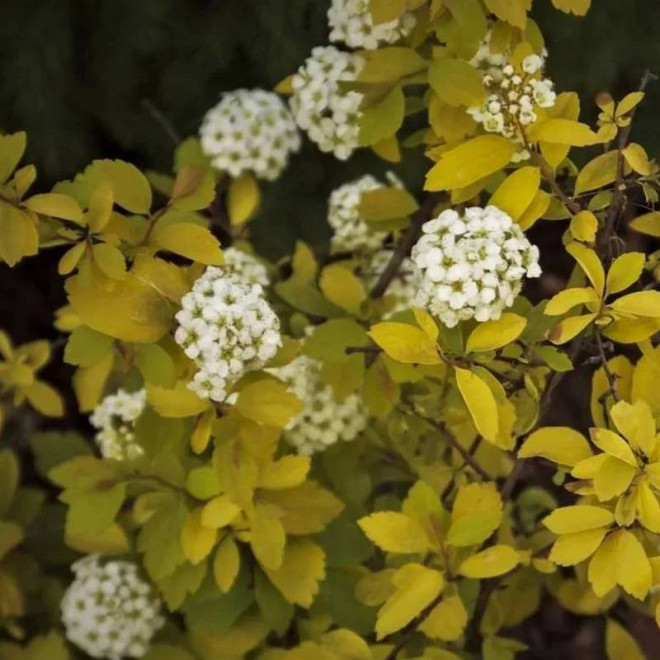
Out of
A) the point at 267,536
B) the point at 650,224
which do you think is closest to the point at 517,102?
the point at 650,224

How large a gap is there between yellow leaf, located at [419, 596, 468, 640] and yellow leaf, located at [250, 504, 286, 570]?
0.18 meters

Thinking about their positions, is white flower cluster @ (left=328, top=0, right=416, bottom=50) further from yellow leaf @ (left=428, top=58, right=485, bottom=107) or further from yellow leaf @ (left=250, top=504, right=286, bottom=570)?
yellow leaf @ (left=250, top=504, right=286, bottom=570)

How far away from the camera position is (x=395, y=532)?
3.24 feet

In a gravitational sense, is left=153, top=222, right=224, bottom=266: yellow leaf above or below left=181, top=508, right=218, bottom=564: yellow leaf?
above

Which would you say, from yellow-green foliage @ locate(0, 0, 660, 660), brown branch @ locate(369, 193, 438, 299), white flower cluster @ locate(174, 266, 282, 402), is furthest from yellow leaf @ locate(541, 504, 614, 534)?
brown branch @ locate(369, 193, 438, 299)

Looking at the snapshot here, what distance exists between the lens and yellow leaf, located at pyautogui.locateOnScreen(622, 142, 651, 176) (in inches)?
33.5

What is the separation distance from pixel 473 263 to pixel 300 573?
51 cm

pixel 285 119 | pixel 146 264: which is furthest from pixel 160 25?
pixel 146 264

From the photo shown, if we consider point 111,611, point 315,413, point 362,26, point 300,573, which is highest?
point 362,26

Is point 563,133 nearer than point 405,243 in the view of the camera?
Yes

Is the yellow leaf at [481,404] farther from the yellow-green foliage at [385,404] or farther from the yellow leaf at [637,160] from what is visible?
the yellow leaf at [637,160]

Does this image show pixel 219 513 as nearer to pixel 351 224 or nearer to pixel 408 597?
pixel 408 597

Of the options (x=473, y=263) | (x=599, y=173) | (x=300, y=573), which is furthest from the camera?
(x=300, y=573)

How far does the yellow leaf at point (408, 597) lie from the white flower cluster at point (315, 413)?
9.5 inches
